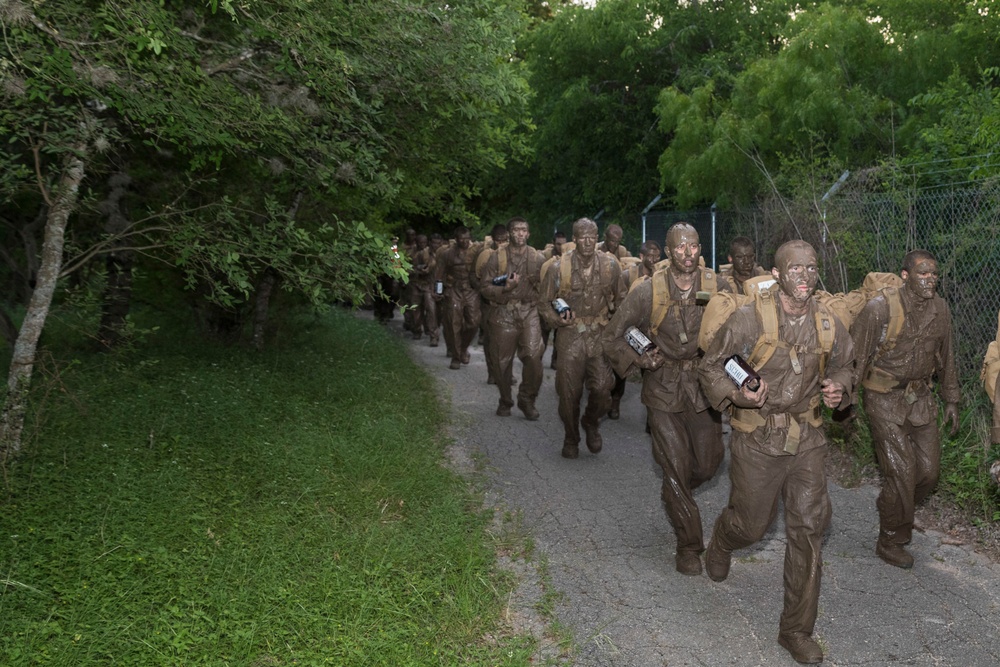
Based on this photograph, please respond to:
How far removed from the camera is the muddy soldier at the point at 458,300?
13.5m

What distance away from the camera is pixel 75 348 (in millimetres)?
9797

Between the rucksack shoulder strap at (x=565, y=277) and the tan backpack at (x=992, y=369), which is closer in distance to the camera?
the tan backpack at (x=992, y=369)

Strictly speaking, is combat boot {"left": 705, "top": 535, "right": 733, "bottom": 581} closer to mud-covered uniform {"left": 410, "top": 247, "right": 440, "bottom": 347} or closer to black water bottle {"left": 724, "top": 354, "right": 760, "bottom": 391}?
black water bottle {"left": 724, "top": 354, "right": 760, "bottom": 391}

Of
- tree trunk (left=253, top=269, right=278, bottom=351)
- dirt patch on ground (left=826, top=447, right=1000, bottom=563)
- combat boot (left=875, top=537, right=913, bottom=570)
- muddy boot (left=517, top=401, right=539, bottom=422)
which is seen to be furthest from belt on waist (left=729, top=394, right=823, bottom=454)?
tree trunk (left=253, top=269, right=278, bottom=351)

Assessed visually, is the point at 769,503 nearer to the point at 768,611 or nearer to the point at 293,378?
the point at 768,611

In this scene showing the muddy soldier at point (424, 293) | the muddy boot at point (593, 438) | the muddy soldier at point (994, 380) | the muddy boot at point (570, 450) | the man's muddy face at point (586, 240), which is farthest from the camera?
the muddy soldier at point (424, 293)

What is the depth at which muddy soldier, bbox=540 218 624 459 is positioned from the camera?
7887mm

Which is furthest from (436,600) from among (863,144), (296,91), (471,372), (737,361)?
(863,144)

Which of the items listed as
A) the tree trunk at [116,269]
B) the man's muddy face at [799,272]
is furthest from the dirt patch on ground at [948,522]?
the tree trunk at [116,269]

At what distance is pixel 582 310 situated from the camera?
26.1 ft

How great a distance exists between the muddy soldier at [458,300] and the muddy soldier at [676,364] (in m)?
7.38

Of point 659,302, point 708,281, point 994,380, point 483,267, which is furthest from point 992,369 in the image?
point 483,267

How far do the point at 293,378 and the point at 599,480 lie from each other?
12.7ft

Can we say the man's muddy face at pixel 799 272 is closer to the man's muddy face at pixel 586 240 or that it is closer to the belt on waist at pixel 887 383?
the belt on waist at pixel 887 383
